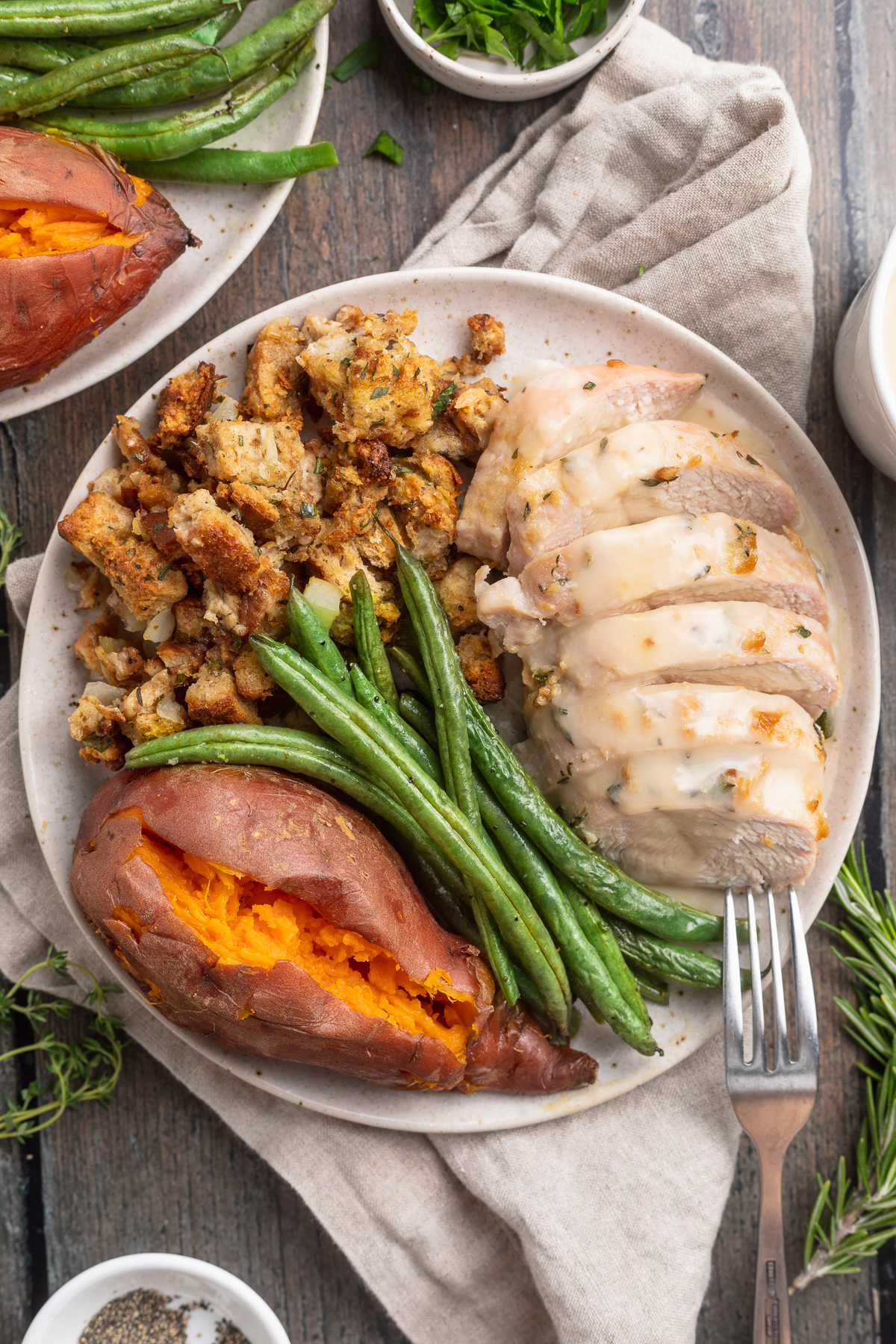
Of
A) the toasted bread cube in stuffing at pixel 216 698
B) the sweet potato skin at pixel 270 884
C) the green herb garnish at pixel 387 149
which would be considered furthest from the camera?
the green herb garnish at pixel 387 149

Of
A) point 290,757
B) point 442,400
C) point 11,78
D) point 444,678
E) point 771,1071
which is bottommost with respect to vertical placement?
point 771,1071

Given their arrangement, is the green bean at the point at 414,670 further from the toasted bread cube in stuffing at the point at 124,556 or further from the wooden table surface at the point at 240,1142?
the wooden table surface at the point at 240,1142

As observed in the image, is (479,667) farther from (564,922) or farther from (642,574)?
(564,922)

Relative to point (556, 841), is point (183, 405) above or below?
above

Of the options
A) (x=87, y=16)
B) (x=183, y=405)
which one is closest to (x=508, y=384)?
(x=183, y=405)

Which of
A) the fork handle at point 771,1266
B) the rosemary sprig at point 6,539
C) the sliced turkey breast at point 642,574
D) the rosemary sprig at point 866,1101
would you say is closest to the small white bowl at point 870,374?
the sliced turkey breast at point 642,574

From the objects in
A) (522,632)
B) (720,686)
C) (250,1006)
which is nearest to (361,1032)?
(250,1006)
